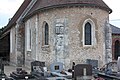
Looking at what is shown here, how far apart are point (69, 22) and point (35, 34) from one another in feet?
13.7

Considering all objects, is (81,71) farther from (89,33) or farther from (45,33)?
(45,33)

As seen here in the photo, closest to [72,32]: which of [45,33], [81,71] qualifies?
[45,33]

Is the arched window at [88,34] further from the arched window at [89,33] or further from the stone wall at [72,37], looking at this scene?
the stone wall at [72,37]

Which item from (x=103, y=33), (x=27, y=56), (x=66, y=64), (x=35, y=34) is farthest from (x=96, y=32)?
(x=27, y=56)

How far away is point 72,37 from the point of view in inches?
714

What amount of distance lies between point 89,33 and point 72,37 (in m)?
1.58

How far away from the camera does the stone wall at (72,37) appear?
18.1 meters

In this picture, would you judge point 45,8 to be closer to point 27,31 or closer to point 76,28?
point 76,28

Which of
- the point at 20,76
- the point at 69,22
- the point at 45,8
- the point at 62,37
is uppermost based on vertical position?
the point at 45,8

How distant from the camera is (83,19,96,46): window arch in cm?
1864

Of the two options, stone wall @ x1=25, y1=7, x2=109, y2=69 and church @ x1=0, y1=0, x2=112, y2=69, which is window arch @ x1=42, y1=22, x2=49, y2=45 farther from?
stone wall @ x1=25, y1=7, x2=109, y2=69

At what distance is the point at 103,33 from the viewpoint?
1931 centimetres

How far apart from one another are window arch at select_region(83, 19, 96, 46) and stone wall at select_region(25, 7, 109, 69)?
24cm

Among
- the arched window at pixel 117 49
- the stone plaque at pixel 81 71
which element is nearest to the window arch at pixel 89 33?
the stone plaque at pixel 81 71
